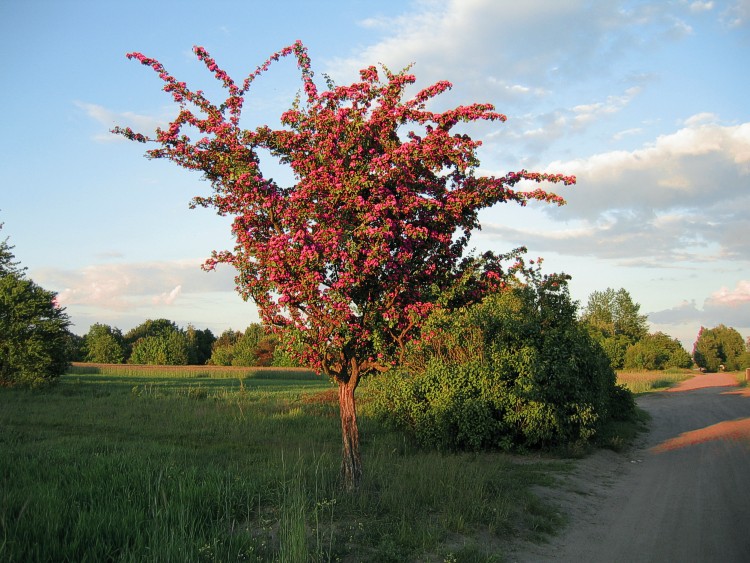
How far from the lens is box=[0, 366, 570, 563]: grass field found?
17.9 ft

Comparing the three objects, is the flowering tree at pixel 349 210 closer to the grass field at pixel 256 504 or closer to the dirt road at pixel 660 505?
the grass field at pixel 256 504

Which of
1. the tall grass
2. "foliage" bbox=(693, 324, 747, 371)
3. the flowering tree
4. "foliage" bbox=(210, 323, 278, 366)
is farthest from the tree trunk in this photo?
"foliage" bbox=(693, 324, 747, 371)

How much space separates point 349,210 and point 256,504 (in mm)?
4285

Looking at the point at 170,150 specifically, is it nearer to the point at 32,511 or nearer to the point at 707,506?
the point at 32,511

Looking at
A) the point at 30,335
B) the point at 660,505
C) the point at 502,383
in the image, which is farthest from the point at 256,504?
the point at 30,335

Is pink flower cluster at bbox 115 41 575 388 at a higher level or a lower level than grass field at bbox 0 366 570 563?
higher

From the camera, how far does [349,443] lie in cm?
816

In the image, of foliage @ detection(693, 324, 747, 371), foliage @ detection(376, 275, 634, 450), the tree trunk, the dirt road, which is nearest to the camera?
the dirt road

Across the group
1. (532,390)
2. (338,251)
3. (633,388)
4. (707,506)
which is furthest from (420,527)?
(633,388)

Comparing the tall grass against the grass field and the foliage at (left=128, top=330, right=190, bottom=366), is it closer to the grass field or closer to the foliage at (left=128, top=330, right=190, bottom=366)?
the foliage at (left=128, top=330, right=190, bottom=366)

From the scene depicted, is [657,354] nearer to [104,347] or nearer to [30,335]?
[30,335]

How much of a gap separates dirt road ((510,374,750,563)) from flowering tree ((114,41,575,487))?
3329 millimetres

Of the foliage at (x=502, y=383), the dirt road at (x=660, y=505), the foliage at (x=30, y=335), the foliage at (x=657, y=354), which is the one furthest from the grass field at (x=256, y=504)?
the foliage at (x=657, y=354)

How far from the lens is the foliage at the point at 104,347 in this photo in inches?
3497
